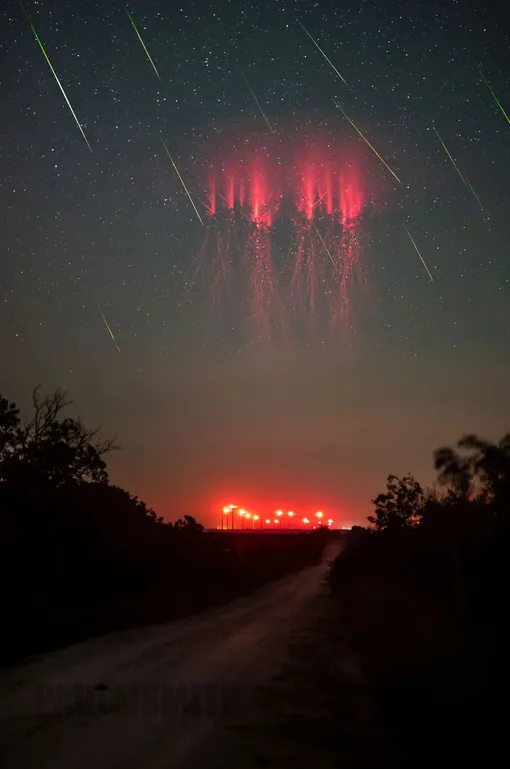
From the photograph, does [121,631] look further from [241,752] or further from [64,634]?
[241,752]

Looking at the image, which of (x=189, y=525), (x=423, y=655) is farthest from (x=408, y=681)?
(x=189, y=525)

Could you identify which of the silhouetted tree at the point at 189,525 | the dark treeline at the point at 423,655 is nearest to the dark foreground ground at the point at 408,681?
the dark treeline at the point at 423,655

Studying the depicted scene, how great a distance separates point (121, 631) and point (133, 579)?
45.2 feet

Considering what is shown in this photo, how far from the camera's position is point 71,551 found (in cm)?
3028

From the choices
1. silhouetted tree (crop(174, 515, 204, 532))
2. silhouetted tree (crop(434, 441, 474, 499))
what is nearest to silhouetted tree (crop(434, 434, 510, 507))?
silhouetted tree (crop(434, 441, 474, 499))

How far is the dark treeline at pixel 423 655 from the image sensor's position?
840 centimetres

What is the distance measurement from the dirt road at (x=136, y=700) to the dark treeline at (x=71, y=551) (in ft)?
12.1

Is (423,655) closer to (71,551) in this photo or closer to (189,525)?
(71,551)

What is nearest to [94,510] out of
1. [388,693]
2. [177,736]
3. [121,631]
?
[121,631]

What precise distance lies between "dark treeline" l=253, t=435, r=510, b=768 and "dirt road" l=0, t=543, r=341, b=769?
0.85m

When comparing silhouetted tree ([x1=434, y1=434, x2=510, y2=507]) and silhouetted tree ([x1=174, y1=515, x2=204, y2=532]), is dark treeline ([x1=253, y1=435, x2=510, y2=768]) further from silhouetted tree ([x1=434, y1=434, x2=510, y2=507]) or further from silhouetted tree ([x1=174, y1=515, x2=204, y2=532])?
silhouetted tree ([x1=174, y1=515, x2=204, y2=532])

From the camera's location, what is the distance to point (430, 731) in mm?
8836

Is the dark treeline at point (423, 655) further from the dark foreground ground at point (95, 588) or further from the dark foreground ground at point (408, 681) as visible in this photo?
the dark foreground ground at point (95, 588)

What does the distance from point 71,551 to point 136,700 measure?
815 inches
